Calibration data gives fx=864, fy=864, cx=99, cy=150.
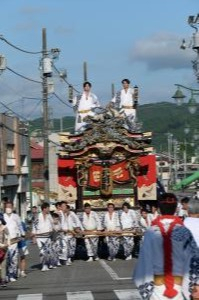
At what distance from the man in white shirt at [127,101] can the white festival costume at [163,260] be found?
55.9 feet

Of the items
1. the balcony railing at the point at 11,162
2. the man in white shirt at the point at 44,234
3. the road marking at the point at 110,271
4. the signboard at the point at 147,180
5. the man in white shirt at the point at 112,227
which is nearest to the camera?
the road marking at the point at 110,271

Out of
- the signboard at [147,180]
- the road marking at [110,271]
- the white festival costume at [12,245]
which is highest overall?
the signboard at [147,180]

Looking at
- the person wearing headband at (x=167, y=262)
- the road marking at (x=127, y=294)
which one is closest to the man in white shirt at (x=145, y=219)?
the road marking at (x=127, y=294)

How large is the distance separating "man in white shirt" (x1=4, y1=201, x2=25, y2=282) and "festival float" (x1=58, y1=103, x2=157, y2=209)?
568 centimetres

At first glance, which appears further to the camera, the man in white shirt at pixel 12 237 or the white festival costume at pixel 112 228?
the white festival costume at pixel 112 228

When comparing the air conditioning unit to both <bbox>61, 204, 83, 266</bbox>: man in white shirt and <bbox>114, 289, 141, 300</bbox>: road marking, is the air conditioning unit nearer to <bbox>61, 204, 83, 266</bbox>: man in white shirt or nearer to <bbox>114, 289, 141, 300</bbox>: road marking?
<bbox>61, 204, 83, 266</bbox>: man in white shirt

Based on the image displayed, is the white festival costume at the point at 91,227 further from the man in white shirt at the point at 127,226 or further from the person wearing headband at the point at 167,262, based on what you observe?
the person wearing headband at the point at 167,262

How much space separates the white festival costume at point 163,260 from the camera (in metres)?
7.51

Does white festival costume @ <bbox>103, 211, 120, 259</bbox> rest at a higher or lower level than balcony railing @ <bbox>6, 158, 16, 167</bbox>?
lower

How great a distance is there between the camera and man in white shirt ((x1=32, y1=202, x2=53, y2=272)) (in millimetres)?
20578

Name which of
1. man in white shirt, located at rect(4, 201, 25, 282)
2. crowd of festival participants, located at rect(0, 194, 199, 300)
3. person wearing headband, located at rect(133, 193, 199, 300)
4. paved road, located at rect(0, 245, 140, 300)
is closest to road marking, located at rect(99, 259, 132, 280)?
paved road, located at rect(0, 245, 140, 300)

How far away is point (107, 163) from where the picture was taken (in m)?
24.4

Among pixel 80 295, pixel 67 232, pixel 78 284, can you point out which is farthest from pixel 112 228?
pixel 80 295

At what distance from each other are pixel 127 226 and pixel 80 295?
870 cm
